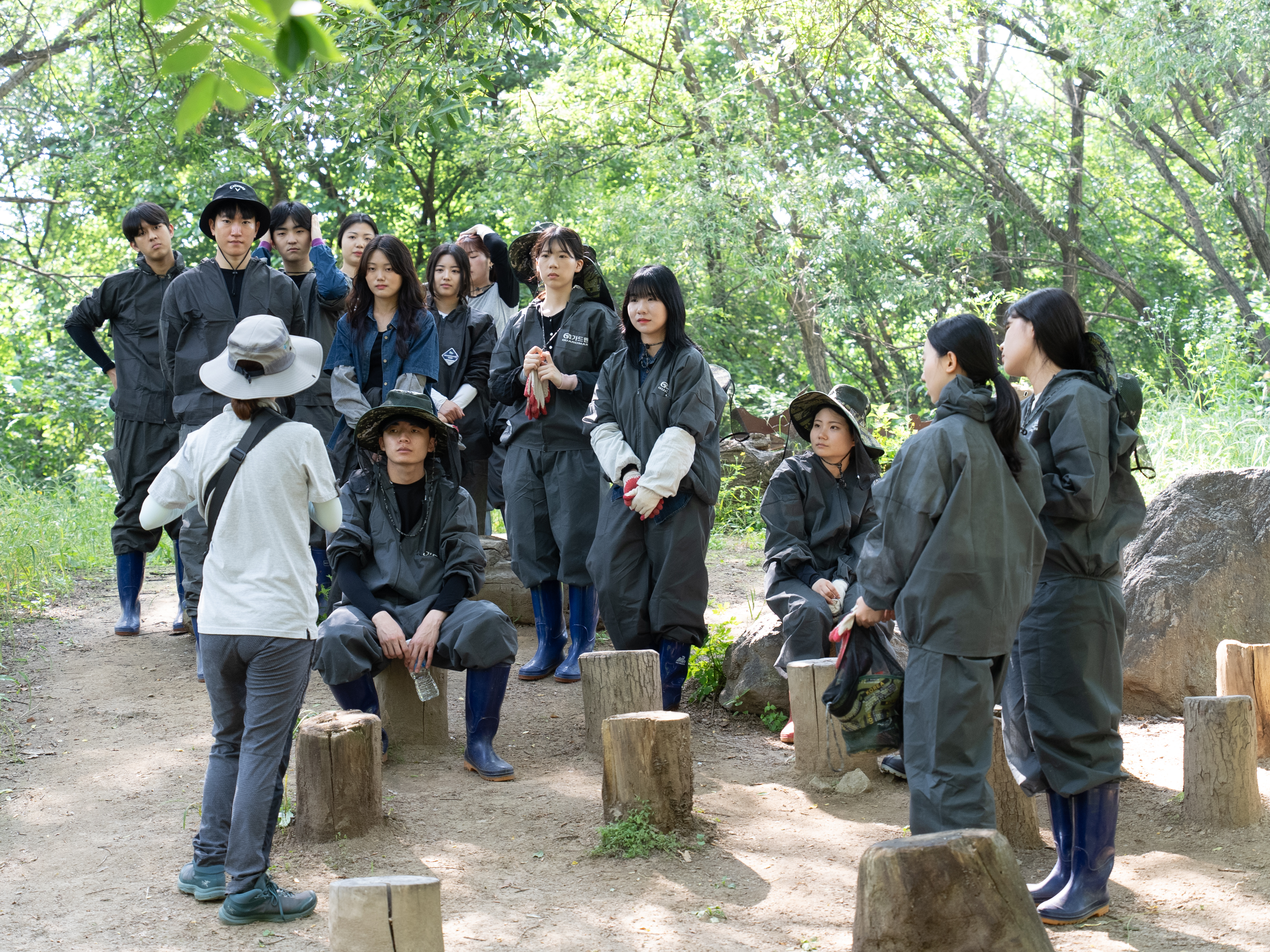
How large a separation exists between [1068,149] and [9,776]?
49.2 feet

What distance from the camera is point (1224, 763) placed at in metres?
3.85

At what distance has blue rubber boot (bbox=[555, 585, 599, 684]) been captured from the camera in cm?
550

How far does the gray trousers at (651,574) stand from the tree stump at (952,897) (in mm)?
2237

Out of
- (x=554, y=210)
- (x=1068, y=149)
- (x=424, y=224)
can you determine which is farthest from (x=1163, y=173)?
(x=424, y=224)

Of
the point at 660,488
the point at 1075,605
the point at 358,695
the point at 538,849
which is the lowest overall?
the point at 538,849

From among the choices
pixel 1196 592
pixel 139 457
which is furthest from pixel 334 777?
pixel 1196 592

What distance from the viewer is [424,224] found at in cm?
1817

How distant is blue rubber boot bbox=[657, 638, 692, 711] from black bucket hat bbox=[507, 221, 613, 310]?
1.73 meters

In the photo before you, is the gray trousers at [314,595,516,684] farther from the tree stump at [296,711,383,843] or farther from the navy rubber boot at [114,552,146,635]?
the navy rubber boot at [114,552,146,635]

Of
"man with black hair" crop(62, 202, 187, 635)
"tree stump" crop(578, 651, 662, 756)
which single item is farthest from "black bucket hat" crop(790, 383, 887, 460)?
"man with black hair" crop(62, 202, 187, 635)

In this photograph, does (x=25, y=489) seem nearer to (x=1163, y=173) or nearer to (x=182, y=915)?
(x=182, y=915)

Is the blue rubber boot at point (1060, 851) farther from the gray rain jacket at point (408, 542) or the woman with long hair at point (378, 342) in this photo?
the woman with long hair at point (378, 342)

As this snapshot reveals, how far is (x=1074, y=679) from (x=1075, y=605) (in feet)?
0.71

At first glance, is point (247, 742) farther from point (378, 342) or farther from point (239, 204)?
point (239, 204)
